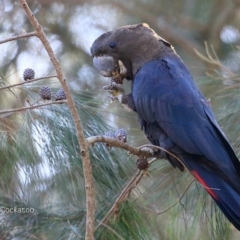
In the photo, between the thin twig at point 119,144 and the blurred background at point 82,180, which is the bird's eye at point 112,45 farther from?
the thin twig at point 119,144

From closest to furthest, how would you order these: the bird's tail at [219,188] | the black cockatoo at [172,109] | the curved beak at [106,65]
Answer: the bird's tail at [219,188] < the black cockatoo at [172,109] < the curved beak at [106,65]

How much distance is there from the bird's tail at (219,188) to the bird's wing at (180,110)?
0.03 m

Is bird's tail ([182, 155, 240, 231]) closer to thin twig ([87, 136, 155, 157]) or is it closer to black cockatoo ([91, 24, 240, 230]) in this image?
black cockatoo ([91, 24, 240, 230])

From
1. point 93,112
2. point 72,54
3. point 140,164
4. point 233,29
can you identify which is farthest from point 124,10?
point 140,164

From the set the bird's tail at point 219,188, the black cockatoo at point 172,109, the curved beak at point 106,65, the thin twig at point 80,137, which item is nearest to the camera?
the thin twig at point 80,137

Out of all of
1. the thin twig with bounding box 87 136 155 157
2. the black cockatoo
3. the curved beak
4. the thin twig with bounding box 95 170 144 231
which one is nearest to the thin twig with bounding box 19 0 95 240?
the thin twig with bounding box 87 136 155 157

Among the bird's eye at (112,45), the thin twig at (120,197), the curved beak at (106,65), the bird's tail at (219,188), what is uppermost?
the bird's eye at (112,45)

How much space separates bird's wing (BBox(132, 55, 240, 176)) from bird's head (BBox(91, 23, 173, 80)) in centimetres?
5

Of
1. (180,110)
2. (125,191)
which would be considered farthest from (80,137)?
(180,110)

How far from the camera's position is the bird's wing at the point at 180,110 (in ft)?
5.30

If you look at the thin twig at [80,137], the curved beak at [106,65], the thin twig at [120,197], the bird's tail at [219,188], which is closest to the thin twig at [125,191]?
the thin twig at [120,197]

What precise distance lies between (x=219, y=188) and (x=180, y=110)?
294 mm

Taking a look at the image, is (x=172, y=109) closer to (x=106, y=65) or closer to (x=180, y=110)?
(x=180, y=110)

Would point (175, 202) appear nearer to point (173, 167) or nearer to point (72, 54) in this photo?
point (173, 167)
